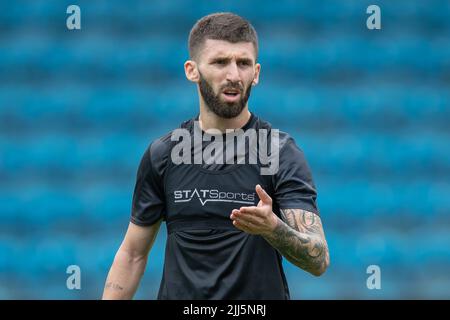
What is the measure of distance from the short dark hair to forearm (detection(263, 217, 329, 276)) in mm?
779

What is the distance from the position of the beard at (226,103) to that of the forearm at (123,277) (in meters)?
0.66

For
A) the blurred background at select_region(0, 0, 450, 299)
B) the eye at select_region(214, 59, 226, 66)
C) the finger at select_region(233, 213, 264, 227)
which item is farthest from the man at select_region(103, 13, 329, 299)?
the blurred background at select_region(0, 0, 450, 299)

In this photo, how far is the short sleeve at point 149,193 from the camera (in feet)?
10.8

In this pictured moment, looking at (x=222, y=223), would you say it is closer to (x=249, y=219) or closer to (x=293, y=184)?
(x=293, y=184)

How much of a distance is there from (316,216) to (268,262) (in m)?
0.24

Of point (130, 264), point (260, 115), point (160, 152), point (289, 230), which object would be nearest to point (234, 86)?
point (160, 152)

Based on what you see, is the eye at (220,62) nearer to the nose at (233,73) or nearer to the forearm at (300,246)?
the nose at (233,73)

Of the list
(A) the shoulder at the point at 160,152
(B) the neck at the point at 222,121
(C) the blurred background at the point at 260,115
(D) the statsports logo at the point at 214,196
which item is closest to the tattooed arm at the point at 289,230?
(D) the statsports logo at the point at 214,196

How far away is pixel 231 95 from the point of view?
323 centimetres

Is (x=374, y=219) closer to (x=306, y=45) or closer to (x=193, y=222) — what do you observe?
(x=306, y=45)

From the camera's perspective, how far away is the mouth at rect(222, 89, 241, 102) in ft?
10.6

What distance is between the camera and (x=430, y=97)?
7.12 m

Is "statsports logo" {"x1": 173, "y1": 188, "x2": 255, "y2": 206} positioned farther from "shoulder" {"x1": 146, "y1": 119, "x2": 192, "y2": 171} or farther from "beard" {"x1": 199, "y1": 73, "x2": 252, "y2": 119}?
"beard" {"x1": 199, "y1": 73, "x2": 252, "y2": 119}

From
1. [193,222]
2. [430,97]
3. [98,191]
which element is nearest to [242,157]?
[193,222]
